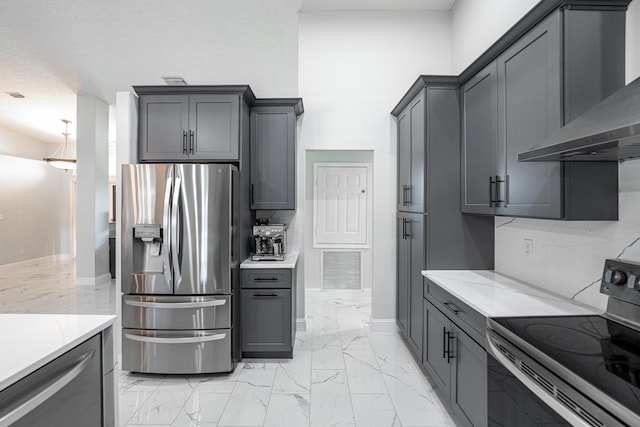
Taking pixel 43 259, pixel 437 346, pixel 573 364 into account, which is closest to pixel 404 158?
pixel 437 346

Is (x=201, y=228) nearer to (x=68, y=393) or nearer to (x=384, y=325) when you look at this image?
(x=68, y=393)

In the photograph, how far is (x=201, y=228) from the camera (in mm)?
2629

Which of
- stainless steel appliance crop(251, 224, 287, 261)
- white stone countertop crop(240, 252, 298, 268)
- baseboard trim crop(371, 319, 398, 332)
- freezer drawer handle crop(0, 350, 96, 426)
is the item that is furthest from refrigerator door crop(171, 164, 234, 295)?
baseboard trim crop(371, 319, 398, 332)

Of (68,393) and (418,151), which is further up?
(418,151)

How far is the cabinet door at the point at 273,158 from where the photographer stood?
332cm

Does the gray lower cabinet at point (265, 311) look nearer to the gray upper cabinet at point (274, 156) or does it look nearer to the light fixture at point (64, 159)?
the gray upper cabinet at point (274, 156)

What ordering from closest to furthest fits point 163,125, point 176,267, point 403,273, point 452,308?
point 452,308 → point 176,267 → point 163,125 → point 403,273

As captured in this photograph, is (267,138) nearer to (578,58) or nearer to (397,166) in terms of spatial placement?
(397,166)

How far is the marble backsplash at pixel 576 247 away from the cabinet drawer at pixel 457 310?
1.89 ft

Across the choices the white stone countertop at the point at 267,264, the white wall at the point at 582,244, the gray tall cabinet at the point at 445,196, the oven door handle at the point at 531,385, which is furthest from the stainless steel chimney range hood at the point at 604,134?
the white stone countertop at the point at 267,264

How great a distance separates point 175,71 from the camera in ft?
15.0

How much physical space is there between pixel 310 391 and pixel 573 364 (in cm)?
193

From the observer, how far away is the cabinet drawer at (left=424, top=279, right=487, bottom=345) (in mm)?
1702

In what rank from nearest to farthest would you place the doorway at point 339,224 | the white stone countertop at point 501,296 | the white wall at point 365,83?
the white stone countertop at point 501,296
the white wall at point 365,83
the doorway at point 339,224
